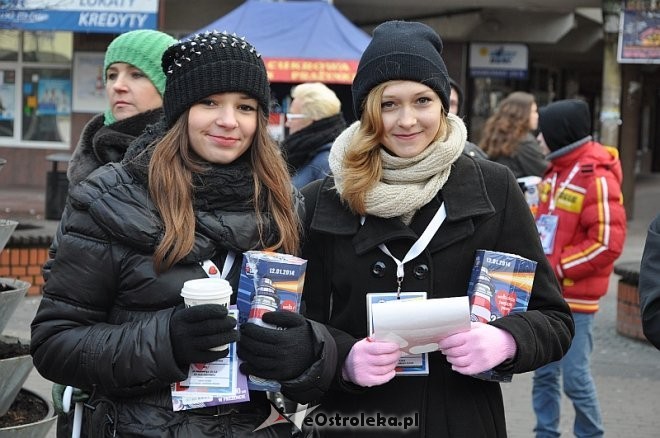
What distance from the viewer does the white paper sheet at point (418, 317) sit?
264cm

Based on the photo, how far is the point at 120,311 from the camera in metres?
2.67

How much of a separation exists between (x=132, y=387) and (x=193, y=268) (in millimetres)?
339

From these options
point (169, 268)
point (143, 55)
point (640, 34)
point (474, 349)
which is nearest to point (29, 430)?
point (143, 55)

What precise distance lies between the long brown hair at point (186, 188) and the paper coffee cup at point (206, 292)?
0.13 m

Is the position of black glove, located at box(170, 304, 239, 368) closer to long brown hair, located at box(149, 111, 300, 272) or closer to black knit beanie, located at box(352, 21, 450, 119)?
long brown hair, located at box(149, 111, 300, 272)

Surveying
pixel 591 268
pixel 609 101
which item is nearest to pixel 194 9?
pixel 609 101

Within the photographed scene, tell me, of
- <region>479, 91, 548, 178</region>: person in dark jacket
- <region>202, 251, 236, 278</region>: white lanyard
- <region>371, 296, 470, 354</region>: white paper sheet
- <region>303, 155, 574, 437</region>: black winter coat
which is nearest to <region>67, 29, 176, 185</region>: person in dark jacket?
<region>303, 155, 574, 437</region>: black winter coat

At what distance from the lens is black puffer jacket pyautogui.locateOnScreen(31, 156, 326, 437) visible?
257cm

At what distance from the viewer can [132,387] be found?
260 centimetres

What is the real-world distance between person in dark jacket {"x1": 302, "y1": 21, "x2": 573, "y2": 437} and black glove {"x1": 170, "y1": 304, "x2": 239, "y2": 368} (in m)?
0.44

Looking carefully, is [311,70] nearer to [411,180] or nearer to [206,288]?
[411,180]

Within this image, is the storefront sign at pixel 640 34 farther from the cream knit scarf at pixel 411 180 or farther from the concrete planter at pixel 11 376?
the cream knit scarf at pixel 411 180

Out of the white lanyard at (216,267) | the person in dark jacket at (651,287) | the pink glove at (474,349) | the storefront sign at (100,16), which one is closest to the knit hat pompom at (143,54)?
the white lanyard at (216,267)

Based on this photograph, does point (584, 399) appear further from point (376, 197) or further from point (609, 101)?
point (609, 101)
